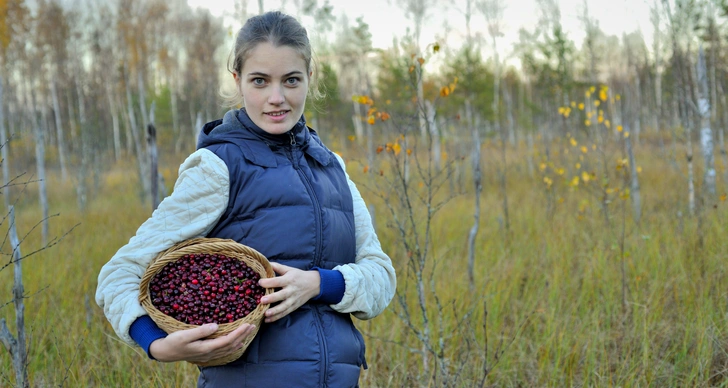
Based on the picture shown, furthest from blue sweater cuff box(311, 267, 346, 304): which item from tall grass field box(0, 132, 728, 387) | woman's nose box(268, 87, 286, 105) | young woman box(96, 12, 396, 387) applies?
tall grass field box(0, 132, 728, 387)

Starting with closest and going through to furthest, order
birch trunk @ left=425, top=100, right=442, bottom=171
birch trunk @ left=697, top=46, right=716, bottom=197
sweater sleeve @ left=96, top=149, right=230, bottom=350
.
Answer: sweater sleeve @ left=96, top=149, right=230, bottom=350
birch trunk @ left=425, top=100, right=442, bottom=171
birch trunk @ left=697, top=46, right=716, bottom=197

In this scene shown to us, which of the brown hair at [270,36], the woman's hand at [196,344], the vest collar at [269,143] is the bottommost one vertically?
the woman's hand at [196,344]

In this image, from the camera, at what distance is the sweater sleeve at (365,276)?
1.43m

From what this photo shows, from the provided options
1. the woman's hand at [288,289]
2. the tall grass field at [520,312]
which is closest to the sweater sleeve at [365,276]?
the woman's hand at [288,289]

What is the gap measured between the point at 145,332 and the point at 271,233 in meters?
0.36

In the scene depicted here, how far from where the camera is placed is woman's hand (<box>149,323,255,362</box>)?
119cm

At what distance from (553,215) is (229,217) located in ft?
19.2

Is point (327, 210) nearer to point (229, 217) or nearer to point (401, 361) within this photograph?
point (229, 217)

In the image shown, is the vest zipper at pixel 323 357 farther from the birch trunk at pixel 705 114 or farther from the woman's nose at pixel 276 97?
the birch trunk at pixel 705 114

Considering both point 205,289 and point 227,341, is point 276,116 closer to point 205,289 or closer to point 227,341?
Answer: point 205,289

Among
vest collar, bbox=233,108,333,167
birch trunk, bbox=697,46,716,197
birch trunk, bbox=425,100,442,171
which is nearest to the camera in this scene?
vest collar, bbox=233,108,333,167

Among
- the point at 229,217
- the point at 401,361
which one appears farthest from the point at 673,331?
the point at 229,217

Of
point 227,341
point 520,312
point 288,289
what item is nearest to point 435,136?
point 520,312

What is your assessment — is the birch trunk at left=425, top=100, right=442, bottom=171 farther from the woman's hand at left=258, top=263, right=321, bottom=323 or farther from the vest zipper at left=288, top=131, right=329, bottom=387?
the woman's hand at left=258, top=263, right=321, bottom=323
